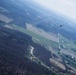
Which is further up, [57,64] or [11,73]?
[11,73]

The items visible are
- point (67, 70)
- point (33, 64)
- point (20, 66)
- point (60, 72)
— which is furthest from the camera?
point (67, 70)

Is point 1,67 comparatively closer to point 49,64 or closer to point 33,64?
point 33,64

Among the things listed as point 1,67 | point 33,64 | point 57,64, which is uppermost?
point 1,67

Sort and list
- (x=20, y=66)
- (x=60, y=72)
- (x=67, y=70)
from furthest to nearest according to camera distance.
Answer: (x=67, y=70) → (x=60, y=72) → (x=20, y=66)

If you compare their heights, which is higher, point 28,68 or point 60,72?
point 28,68

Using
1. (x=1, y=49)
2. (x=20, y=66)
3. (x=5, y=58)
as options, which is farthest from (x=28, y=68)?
(x=1, y=49)

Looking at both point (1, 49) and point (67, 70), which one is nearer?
point (1, 49)

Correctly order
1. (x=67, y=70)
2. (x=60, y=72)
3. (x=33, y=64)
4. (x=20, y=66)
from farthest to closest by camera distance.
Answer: (x=67, y=70) → (x=60, y=72) → (x=33, y=64) → (x=20, y=66)

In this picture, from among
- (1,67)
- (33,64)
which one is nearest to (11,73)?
(1,67)

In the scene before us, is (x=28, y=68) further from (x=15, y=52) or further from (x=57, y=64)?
(x=57, y=64)
